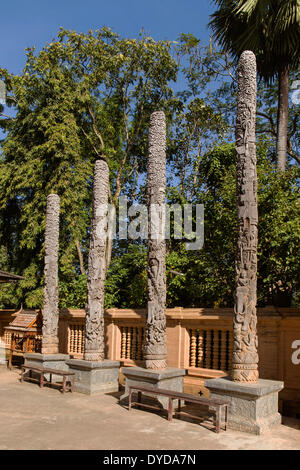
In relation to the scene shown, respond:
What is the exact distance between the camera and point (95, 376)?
30.6ft

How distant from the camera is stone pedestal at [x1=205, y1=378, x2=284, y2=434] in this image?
6145 mm

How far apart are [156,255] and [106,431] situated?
3650mm

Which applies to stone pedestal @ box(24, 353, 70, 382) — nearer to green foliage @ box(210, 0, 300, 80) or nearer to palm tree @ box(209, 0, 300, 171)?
palm tree @ box(209, 0, 300, 171)

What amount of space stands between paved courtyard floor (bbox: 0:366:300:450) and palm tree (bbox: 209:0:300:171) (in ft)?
25.8

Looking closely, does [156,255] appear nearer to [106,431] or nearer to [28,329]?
[106,431]

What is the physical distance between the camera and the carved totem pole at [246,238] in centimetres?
675

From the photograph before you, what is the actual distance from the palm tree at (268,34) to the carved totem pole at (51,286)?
22.0 ft

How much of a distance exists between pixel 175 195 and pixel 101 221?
4.27 m

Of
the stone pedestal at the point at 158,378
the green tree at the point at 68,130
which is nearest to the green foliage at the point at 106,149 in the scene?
the green tree at the point at 68,130

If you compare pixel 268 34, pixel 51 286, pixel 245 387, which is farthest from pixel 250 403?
pixel 268 34

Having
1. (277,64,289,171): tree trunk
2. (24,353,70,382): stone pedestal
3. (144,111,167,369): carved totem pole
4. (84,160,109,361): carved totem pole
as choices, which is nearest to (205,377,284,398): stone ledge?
(144,111,167,369): carved totem pole

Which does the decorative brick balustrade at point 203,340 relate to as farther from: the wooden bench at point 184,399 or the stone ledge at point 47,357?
the wooden bench at point 184,399
